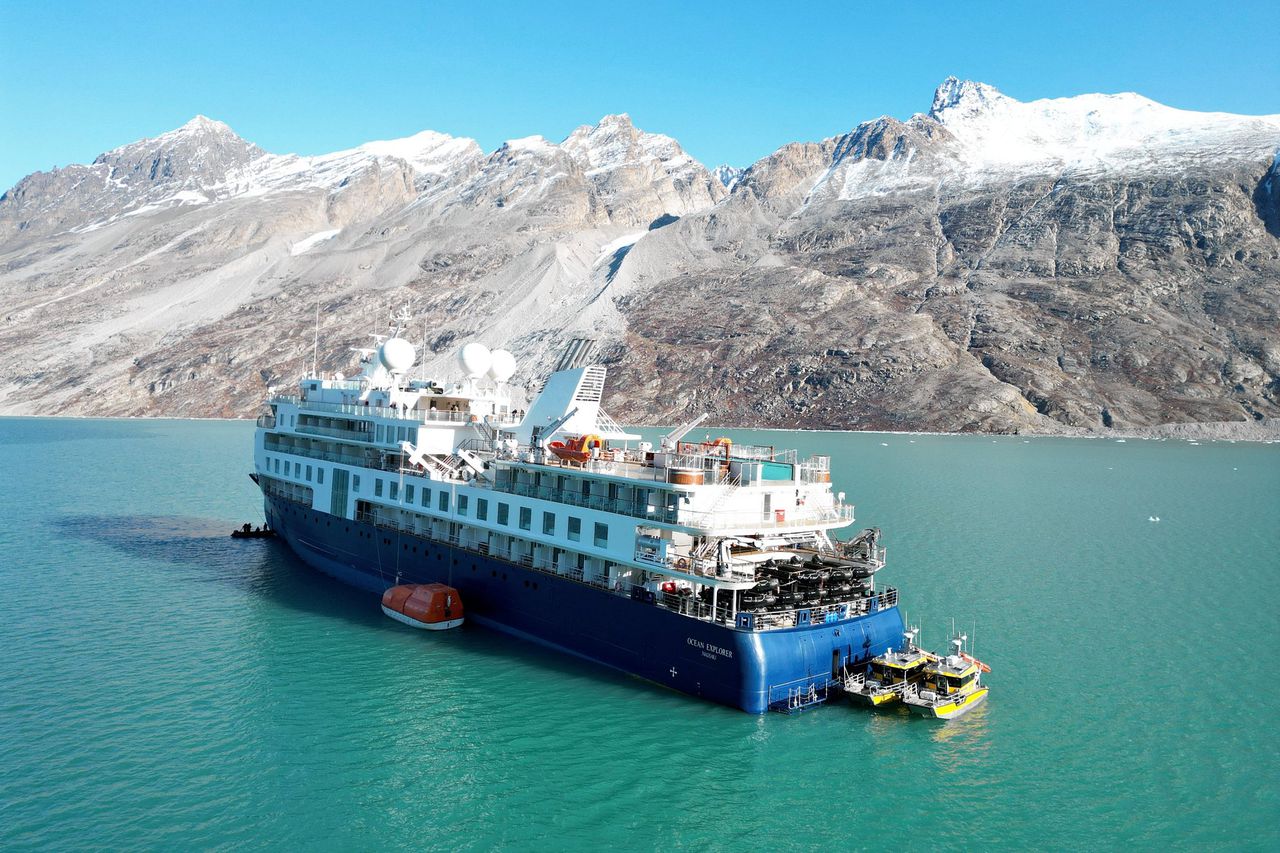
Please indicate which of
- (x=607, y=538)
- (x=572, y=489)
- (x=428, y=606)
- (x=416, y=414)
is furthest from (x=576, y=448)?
(x=416, y=414)

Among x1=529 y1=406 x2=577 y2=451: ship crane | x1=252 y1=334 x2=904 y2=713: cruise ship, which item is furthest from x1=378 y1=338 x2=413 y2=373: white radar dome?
x1=529 y1=406 x2=577 y2=451: ship crane

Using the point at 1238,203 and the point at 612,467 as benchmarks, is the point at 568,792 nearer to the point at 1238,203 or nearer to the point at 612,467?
the point at 612,467

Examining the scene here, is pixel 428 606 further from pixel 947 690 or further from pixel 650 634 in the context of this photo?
pixel 947 690

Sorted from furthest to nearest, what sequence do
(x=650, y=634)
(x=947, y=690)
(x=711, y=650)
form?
1. (x=650, y=634)
2. (x=947, y=690)
3. (x=711, y=650)

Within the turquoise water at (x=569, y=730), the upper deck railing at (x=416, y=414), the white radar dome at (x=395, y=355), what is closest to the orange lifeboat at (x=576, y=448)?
the upper deck railing at (x=416, y=414)

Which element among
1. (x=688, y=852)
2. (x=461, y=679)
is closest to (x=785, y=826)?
(x=688, y=852)
